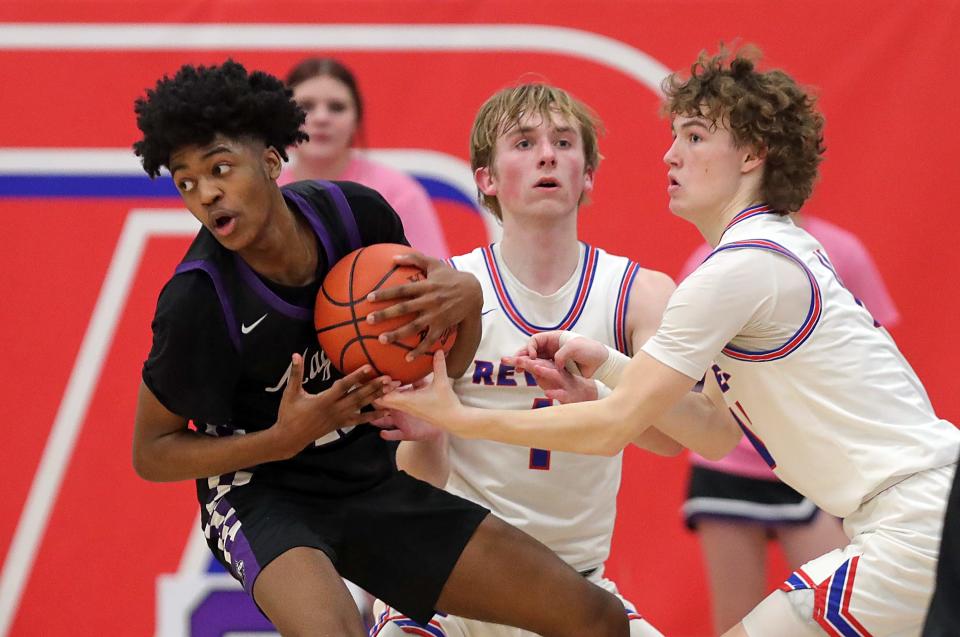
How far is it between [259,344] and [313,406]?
0.24 m

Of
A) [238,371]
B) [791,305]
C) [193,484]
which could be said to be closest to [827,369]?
[791,305]

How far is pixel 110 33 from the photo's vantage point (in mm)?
5355

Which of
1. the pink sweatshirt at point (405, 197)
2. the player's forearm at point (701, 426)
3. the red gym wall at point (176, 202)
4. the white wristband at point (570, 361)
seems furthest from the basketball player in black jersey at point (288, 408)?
the red gym wall at point (176, 202)

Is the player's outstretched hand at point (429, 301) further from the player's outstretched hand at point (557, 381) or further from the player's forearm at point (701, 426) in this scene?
the player's forearm at point (701, 426)

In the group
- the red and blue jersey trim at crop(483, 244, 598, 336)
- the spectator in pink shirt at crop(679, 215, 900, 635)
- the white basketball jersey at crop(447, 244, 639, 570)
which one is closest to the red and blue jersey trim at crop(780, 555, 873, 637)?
the white basketball jersey at crop(447, 244, 639, 570)

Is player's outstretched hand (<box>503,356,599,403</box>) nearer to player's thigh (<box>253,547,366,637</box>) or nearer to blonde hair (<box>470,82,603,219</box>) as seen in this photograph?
player's thigh (<box>253,547,366,637</box>)

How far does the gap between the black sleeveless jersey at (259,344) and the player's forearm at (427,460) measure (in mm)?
144

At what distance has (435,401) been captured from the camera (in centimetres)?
316

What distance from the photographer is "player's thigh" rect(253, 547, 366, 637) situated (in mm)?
2990

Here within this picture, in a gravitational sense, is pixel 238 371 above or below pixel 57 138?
below

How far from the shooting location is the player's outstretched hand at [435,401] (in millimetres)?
3143

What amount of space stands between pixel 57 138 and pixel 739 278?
3574mm

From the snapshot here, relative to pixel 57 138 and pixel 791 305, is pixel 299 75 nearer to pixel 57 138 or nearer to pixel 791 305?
pixel 57 138

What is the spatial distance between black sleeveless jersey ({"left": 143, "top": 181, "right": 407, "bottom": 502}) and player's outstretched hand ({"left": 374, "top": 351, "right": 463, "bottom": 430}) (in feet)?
0.98
